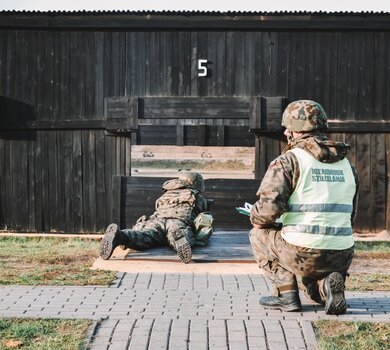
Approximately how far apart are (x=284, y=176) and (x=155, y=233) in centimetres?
454

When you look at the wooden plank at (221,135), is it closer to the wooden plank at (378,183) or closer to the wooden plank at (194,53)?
the wooden plank at (194,53)

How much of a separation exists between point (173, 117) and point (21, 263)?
512 centimetres

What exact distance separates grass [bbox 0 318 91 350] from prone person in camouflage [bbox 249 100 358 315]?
68.0 inches

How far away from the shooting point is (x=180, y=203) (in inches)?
449

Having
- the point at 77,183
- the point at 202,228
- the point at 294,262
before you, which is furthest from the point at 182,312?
the point at 77,183

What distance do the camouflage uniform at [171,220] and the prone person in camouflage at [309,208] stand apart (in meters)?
3.53

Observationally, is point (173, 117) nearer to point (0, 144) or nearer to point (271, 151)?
point (271, 151)

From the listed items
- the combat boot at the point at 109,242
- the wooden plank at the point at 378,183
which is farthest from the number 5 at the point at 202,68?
the combat boot at the point at 109,242

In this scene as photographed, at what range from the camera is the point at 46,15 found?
50.2ft

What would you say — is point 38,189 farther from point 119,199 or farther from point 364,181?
point 364,181

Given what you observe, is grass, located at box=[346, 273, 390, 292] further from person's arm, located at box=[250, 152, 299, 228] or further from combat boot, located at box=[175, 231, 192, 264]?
person's arm, located at box=[250, 152, 299, 228]

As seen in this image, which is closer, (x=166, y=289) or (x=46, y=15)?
(x=166, y=289)

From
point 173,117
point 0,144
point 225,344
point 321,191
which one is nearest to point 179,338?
point 225,344

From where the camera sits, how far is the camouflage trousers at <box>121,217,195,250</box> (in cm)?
1058
